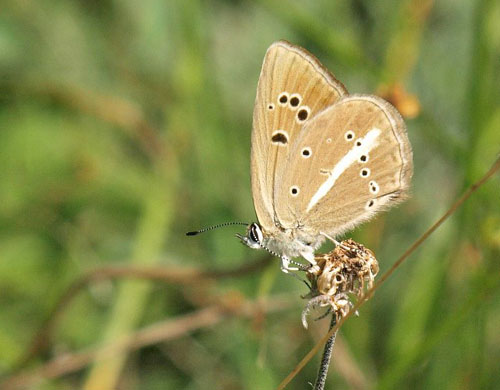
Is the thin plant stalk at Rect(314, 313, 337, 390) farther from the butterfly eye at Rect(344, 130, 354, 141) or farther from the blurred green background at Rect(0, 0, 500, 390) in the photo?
the butterfly eye at Rect(344, 130, 354, 141)

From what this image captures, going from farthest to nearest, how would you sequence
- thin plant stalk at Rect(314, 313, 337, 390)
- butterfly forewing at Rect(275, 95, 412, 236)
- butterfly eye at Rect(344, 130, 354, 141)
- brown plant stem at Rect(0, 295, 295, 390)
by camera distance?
brown plant stem at Rect(0, 295, 295, 390) → butterfly eye at Rect(344, 130, 354, 141) → butterfly forewing at Rect(275, 95, 412, 236) → thin plant stalk at Rect(314, 313, 337, 390)

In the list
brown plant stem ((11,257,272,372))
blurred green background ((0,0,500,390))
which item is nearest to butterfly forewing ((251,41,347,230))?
blurred green background ((0,0,500,390))

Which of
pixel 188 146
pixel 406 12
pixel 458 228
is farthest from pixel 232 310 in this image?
pixel 406 12

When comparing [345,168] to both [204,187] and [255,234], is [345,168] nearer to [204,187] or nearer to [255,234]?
[255,234]

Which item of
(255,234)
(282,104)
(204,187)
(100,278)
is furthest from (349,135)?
(204,187)

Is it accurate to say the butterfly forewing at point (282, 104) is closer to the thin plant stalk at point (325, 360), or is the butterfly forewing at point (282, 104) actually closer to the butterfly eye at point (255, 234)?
the butterfly eye at point (255, 234)

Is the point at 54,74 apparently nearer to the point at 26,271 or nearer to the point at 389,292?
the point at 26,271
